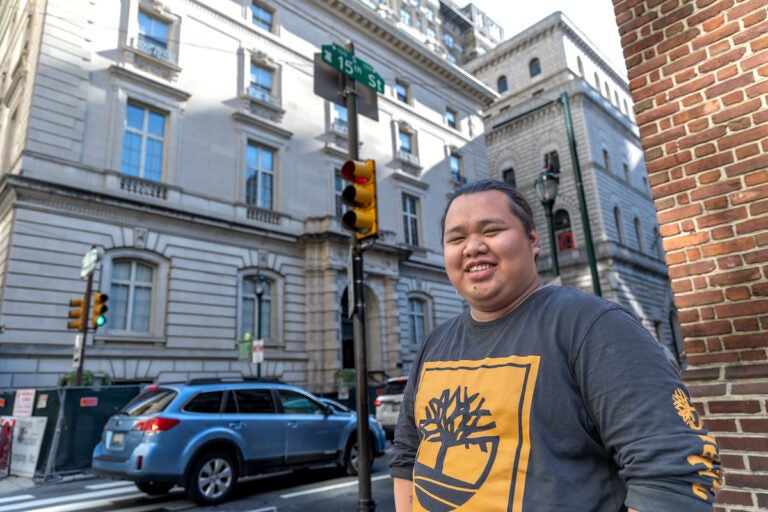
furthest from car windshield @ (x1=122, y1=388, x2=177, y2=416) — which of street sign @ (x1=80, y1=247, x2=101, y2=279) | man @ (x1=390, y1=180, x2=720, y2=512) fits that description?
man @ (x1=390, y1=180, x2=720, y2=512)

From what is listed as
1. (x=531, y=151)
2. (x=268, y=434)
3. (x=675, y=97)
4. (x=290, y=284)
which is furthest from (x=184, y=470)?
(x=531, y=151)

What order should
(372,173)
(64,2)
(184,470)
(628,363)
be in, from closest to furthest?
(628,363) < (372,173) < (184,470) < (64,2)

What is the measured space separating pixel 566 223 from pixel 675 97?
37514 millimetres

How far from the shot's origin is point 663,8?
141 inches

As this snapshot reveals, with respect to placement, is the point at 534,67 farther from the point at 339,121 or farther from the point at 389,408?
the point at 389,408

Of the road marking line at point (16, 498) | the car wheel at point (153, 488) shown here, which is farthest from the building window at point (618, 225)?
the road marking line at point (16, 498)

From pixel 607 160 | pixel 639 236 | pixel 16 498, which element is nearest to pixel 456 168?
pixel 607 160

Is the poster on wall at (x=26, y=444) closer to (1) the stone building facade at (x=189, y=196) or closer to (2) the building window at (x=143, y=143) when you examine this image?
(1) the stone building facade at (x=189, y=196)

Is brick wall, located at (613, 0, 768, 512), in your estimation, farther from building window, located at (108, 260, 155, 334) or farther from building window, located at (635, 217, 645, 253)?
building window, located at (635, 217, 645, 253)

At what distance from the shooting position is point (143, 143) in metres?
19.1

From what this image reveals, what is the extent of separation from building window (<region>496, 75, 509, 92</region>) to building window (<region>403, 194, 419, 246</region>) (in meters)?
22.4

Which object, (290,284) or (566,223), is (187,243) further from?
(566,223)

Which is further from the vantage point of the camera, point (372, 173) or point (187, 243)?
point (187, 243)

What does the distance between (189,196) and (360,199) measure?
50.6 ft
